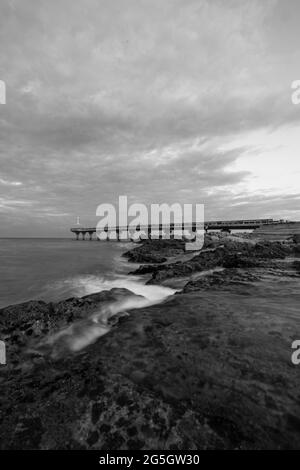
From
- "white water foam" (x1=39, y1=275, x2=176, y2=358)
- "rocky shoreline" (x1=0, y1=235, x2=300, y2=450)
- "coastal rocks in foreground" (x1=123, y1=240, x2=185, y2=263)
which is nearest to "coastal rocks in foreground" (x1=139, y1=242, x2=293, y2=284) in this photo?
"white water foam" (x1=39, y1=275, x2=176, y2=358)

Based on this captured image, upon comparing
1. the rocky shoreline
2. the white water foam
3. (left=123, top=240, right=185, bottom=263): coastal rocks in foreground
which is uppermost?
the rocky shoreline

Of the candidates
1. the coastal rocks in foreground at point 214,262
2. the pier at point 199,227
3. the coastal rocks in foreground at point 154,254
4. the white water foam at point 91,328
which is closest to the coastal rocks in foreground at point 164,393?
the white water foam at point 91,328

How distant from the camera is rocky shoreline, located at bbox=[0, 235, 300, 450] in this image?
2.42 metres

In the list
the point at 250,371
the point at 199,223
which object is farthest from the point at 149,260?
the point at 199,223

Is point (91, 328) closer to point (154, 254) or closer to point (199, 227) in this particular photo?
point (154, 254)

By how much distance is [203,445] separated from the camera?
228cm

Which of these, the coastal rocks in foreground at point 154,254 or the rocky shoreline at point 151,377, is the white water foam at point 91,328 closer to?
the rocky shoreline at point 151,377

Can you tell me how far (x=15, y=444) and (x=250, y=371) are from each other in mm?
3267

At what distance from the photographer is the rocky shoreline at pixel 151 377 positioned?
2420 mm

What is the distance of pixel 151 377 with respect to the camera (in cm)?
337

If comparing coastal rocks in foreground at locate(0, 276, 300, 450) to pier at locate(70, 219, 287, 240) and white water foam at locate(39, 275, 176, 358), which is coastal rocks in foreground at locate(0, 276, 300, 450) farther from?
pier at locate(70, 219, 287, 240)

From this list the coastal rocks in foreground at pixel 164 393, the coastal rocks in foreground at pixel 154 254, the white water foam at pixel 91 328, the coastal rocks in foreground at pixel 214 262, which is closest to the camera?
the coastal rocks in foreground at pixel 164 393

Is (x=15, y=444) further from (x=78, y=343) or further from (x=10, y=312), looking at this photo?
(x=10, y=312)

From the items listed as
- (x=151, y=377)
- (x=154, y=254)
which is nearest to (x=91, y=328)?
(x=151, y=377)
